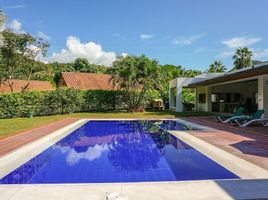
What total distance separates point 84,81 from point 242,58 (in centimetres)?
2800

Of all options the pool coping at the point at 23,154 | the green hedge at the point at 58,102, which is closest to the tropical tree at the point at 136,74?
the green hedge at the point at 58,102

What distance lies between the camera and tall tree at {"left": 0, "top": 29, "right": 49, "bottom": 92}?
101 feet

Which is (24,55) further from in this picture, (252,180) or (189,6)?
(252,180)

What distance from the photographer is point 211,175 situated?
7.21 meters

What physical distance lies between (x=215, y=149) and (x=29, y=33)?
27.1 m

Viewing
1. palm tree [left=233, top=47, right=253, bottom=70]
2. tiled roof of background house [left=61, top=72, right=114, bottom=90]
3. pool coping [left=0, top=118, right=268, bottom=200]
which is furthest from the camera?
palm tree [left=233, top=47, right=253, bottom=70]

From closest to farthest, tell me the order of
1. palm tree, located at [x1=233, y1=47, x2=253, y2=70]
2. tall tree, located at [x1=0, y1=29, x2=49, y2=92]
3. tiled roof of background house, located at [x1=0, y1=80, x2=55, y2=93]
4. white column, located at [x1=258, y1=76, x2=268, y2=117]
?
white column, located at [x1=258, y1=76, x2=268, y2=117] → tall tree, located at [x1=0, y1=29, x2=49, y2=92] → tiled roof of background house, located at [x1=0, y1=80, x2=55, y2=93] → palm tree, located at [x1=233, y1=47, x2=253, y2=70]

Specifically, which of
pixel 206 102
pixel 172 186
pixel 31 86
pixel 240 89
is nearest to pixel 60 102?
pixel 206 102

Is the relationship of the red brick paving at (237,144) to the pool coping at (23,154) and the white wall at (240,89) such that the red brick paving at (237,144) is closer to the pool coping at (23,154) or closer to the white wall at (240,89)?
the pool coping at (23,154)

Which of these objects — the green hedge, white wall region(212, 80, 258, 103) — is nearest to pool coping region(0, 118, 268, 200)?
the green hedge

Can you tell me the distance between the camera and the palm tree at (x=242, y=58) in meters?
53.2

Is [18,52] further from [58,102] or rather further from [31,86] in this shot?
[31,86]

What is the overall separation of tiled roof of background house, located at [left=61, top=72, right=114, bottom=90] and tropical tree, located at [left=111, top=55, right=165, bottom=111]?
1125 cm

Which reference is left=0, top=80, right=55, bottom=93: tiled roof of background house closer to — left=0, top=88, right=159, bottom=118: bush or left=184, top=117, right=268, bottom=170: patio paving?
left=0, top=88, right=159, bottom=118: bush
